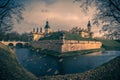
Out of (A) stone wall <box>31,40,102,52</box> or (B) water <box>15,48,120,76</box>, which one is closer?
(B) water <box>15,48,120,76</box>

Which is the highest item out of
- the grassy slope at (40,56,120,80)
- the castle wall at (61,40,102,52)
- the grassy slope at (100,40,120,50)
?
the grassy slope at (40,56,120,80)

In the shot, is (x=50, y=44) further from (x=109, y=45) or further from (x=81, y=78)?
(x=81, y=78)

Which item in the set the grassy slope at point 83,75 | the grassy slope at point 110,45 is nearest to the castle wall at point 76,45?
the grassy slope at point 110,45

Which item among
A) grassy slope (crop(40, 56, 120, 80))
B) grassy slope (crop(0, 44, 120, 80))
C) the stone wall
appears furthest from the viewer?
the stone wall

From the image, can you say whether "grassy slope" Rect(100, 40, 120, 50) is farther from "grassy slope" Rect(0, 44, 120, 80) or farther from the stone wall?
"grassy slope" Rect(0, 44, 120, 80)

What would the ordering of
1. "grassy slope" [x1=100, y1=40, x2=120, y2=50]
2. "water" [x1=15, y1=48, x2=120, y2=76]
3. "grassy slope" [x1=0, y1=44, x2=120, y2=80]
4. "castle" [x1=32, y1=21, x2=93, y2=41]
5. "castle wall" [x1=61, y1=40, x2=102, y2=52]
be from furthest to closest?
"castle" [x1=32, y1=21, x2=93, y2=41], "grassy slope" [x1=100, y1=40, x2=120, y2=50], "castle wall" [x1=61, y1=40, x2=102, y2=52], "water" [x1=15, y1=48, x2=120, y2=76], "grassy slope" [x1=0, y1=44, x2=120, y2=80]

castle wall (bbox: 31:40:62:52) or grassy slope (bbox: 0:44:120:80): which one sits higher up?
grassy slope (bbox: 0:44:120:80)

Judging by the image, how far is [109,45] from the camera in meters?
114

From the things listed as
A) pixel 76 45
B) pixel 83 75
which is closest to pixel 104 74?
pixel 83 75

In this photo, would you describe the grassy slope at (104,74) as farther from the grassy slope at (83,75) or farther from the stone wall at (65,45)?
the stone wall at (65,45)

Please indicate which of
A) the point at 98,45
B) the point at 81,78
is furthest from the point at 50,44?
the point at 81,78

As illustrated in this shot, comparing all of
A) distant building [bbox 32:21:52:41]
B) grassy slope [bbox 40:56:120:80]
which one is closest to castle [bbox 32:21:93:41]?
distant building [bbox 32:21:52:41]

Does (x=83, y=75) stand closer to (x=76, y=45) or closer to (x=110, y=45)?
(x=76, y=45)

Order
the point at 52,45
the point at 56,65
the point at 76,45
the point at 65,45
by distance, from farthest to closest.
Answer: the point at 76,45 → the point at 52,45 → the point at 65,45 → the point at 56,65
